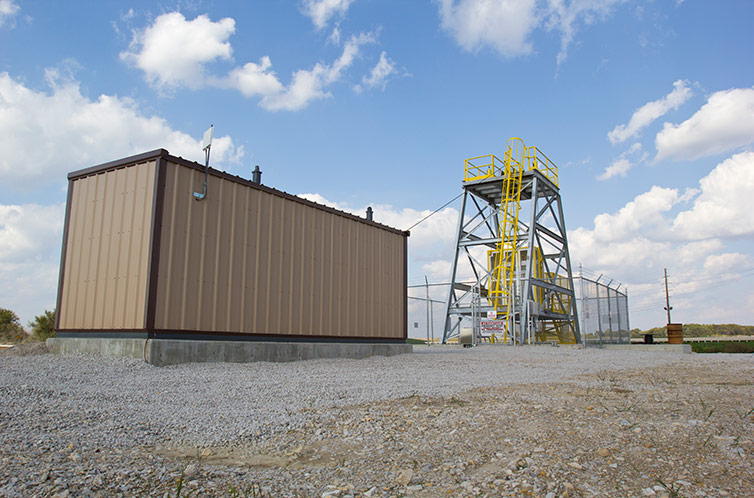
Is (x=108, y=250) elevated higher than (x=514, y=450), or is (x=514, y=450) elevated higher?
(x=108, y=250)

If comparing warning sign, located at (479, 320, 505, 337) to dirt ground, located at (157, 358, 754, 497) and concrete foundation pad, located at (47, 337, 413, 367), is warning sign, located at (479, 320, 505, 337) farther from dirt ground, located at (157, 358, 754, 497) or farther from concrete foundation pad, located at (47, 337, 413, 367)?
dirt ground, located at (157, 358, 754, 497)

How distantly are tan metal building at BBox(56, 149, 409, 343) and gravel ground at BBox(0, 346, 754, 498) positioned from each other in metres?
1.86

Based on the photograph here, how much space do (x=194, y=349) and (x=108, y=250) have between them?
8.33ft

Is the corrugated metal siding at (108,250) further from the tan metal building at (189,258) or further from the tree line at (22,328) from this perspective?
the tree line at (22,328)

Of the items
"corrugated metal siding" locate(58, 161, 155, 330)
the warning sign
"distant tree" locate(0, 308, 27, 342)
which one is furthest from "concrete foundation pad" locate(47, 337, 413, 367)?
"distant tree" locate(0, 308, 27, 342)

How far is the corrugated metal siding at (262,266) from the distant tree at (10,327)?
46.1ft

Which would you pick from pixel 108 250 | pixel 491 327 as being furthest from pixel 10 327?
pixel 491 327

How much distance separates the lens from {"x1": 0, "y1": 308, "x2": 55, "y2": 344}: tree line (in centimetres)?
1953

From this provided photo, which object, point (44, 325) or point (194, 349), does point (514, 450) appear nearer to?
point (194, 349)

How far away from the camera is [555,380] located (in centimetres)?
865

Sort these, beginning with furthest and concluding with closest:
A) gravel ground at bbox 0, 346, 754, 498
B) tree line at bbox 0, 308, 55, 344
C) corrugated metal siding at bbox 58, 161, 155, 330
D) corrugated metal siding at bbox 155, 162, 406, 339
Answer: tree line at bbox 0, 308, 55, 344 < corrugated metal siding at bbox 155, 162, 406, 339 < corrugated metal siding at bbox 58, 161, 155, 330 < gravel ground at bbox 0, 346, 754, 498

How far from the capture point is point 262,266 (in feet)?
36.8

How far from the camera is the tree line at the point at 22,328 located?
19531 mm

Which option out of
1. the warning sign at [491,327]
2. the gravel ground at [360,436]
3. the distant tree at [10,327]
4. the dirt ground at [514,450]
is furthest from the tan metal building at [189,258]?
the distant tree at [10,327]
